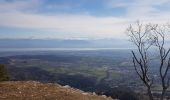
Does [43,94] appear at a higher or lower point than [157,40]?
lower

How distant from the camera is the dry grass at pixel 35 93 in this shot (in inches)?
1119

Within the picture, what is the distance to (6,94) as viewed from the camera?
28781 mm

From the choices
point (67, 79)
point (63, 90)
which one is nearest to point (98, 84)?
point (67, 79)

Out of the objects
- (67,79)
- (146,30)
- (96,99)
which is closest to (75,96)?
(96,99)

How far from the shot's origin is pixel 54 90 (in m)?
31.3

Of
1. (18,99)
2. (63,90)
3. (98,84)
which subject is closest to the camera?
(18,99)

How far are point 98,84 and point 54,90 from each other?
156858 mm

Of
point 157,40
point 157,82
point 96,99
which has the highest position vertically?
point 157,40

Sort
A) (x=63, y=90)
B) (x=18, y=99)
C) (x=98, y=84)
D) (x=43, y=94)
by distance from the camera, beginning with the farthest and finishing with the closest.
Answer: (x=98, y=84)
(x=63, y=90)
(x=43, y=94)
(x=18, y=99)

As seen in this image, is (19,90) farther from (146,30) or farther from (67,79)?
(67,79)

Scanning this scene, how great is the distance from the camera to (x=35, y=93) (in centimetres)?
2962

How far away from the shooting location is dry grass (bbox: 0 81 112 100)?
93.3ft

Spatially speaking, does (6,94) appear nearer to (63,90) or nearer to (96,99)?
(63,90)

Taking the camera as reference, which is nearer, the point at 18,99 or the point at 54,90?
the point at 18,99
